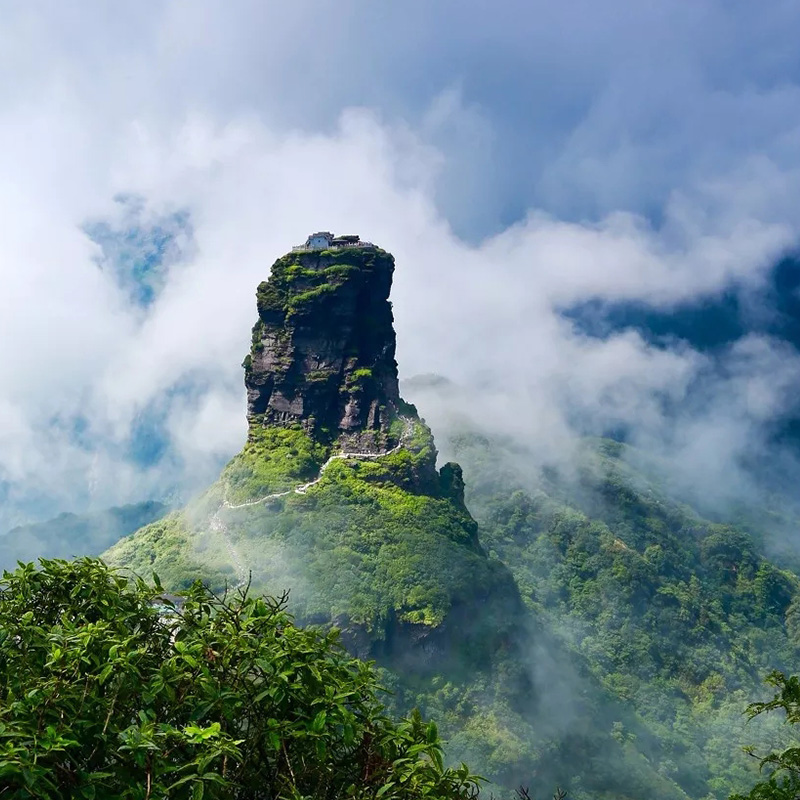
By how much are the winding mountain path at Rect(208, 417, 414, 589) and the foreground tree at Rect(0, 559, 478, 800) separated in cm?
4787

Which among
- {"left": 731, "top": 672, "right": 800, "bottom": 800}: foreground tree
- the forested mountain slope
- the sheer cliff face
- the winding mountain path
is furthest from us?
the sheer cliff face

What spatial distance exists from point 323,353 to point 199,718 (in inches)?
2436

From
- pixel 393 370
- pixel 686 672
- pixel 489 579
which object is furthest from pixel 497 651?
pixel 393 370

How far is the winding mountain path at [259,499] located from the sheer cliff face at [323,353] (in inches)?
36.9

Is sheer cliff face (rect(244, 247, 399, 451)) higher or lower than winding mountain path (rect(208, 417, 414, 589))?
higher

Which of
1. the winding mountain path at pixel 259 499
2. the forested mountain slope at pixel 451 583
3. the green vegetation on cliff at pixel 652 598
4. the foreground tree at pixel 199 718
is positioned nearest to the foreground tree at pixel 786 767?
the foreground tree at pixel 199 718

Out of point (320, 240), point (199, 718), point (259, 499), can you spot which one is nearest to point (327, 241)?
point (320, 240)

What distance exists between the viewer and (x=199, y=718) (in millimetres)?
6055

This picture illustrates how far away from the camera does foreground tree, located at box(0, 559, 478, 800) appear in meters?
5.46

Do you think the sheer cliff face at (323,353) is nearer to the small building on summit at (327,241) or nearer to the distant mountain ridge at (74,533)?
the small building on summit at (327,241)

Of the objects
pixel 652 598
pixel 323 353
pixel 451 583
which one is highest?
pixel 323 353

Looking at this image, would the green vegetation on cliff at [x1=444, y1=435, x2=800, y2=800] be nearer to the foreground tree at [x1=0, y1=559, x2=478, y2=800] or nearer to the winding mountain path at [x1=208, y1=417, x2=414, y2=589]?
the winding mountain path at [x1=208, y1=417, x2=414, y2=589]

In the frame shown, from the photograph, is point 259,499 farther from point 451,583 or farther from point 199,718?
point 199,718

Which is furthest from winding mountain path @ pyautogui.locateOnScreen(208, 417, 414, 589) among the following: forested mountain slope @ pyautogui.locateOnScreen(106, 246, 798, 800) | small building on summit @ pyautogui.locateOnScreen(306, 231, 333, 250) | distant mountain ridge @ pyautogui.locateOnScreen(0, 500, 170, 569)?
distant mountain ridge @ pyautogui.locateOnScreen(0, 500, 170, 569)
